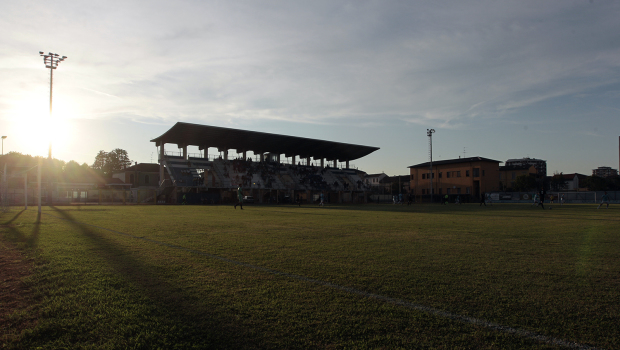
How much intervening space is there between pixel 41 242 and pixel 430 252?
31.5 ft

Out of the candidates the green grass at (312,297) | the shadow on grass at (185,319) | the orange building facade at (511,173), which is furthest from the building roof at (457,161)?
the shadow on grass at (185,319)

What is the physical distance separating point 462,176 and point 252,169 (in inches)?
1644

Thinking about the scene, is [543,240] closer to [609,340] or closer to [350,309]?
[609,340]

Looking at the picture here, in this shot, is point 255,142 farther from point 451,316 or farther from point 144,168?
point 451,316

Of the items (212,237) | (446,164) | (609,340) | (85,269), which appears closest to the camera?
(609,340)

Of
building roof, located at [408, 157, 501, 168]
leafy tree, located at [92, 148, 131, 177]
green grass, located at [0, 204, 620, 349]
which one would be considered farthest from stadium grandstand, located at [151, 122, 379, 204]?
leafy tree, located at [92, 148, 131, 177]

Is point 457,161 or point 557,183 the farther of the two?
point 557,183

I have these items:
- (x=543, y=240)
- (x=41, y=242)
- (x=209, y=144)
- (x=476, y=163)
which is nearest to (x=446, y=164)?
(x=476, y=163)

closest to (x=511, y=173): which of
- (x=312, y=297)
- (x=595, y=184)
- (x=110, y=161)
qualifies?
(x=595, y=184)

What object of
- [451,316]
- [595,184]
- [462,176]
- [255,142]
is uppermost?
[255,142]

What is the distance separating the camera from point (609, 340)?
3.00m

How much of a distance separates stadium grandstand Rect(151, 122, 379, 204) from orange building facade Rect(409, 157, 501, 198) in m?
16.3

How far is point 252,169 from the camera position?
185 feet

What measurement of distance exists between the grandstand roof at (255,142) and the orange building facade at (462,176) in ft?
53.4
